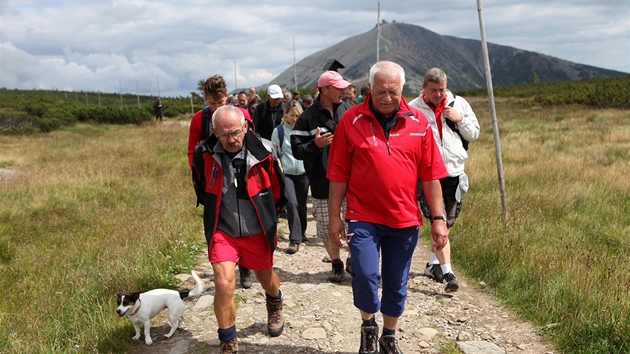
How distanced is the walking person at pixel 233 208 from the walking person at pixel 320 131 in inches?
34.9

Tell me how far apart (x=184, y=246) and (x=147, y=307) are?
7.12ft

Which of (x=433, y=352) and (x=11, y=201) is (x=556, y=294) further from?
(x=11, y=201)

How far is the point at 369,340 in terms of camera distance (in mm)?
3260

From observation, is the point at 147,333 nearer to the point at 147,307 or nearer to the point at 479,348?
the point at 147,307

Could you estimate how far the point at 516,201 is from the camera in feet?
24.4

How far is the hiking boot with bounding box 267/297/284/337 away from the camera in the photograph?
3.86m

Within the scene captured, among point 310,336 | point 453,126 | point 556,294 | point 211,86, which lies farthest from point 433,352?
point 211,86

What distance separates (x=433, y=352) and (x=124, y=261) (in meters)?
3.31

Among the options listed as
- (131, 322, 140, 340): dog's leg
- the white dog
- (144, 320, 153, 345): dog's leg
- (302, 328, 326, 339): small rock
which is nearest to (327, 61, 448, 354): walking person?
(302, 328, 326, 339): small rock

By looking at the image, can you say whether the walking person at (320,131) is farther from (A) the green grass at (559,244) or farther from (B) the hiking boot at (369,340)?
(A) the green grass at (559,244)

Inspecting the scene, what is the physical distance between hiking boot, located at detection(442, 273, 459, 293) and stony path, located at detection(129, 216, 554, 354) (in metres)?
0.12

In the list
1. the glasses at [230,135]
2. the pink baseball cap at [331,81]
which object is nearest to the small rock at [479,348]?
the glasses at [230,135]

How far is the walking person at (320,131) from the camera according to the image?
450cm

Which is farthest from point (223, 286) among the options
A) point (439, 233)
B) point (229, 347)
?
point (439, 233)
